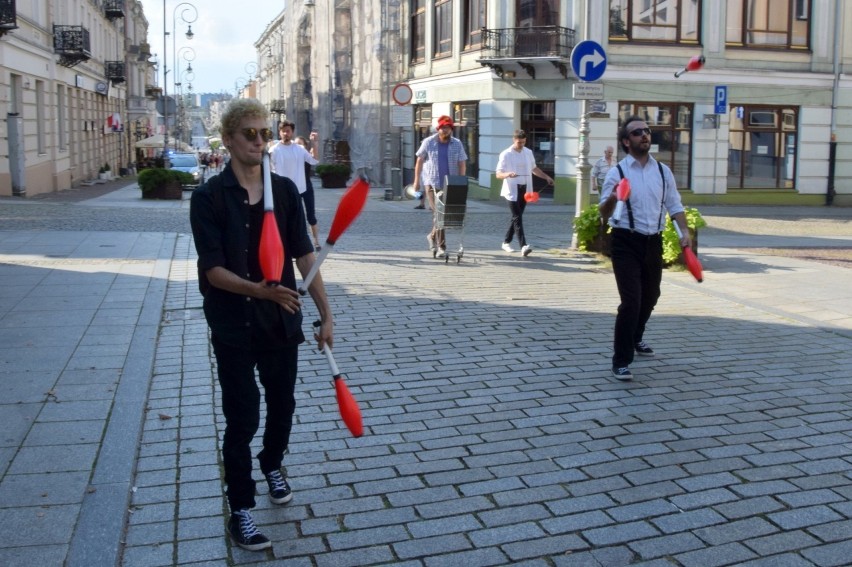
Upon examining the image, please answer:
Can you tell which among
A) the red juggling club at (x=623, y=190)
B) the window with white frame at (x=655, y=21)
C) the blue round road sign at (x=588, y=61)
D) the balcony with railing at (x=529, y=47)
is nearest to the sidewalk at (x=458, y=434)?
the red juggling club at (x=623, y=190)

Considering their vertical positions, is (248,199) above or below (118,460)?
above

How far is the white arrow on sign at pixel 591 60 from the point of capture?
13.5 meters

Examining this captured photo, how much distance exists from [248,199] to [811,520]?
2.87 meters

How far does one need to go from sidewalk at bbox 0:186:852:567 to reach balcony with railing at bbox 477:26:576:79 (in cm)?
1580

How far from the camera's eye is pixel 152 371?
23.0 feet

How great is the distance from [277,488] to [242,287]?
44.0 inches

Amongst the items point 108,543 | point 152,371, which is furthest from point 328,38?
Answer: point 108,543

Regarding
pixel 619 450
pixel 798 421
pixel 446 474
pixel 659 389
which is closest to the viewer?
pixel 446 474

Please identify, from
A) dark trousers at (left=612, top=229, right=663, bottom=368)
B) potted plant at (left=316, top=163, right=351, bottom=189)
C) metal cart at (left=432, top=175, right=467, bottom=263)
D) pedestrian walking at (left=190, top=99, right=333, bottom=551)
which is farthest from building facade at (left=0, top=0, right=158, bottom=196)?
pedestrian walking at (left=190, top=99, right=333, bottom=551)

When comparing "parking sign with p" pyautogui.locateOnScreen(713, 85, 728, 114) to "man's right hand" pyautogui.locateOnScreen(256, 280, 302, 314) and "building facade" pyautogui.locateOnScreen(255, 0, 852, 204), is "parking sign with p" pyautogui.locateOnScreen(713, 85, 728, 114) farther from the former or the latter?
"man's right hand" pyautogui.locateOnScreen(256, 280, 302, 314)

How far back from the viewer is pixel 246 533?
4051mm

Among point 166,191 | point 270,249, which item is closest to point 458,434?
point 270,249

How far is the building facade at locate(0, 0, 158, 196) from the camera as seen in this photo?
85.4ft

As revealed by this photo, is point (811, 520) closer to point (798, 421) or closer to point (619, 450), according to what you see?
point (619, 450)
